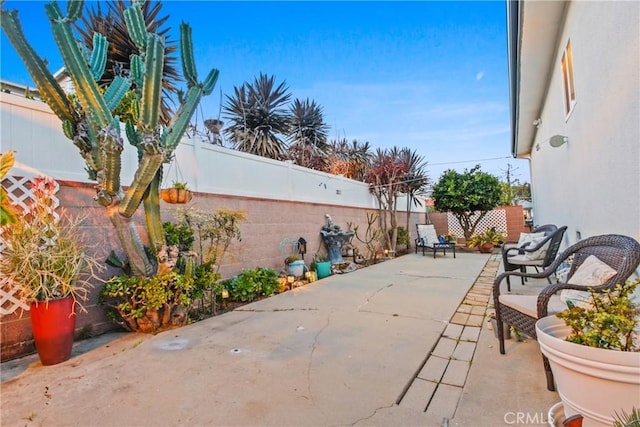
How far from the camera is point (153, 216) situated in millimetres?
3629

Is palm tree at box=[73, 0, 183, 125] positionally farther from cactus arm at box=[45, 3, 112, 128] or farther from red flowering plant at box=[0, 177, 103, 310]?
red flowering plant at box=[0, 177, 103, 310]

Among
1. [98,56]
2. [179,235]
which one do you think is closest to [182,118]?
[98,56]

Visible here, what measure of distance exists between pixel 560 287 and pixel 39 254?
428cm

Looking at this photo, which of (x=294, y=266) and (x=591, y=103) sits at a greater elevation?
(x=591, y=103)

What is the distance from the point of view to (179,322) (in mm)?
3721

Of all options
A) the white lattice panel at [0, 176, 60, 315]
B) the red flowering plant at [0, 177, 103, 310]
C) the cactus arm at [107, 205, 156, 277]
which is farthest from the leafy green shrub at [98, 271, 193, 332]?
the white lattice panel at [0, 176, 60, 315]

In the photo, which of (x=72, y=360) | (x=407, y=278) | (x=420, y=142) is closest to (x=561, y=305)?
(x=407, y=278)

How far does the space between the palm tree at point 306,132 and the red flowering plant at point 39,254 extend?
8902mm

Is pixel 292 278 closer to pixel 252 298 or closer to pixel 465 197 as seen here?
pixel 252 298

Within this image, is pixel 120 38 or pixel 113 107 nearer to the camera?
pixel 113 107

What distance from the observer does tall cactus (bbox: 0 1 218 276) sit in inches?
113

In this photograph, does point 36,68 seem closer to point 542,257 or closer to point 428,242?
point 542,257

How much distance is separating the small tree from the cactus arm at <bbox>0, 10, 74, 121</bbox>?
447 inches

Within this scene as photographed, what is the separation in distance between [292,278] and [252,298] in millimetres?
1022
